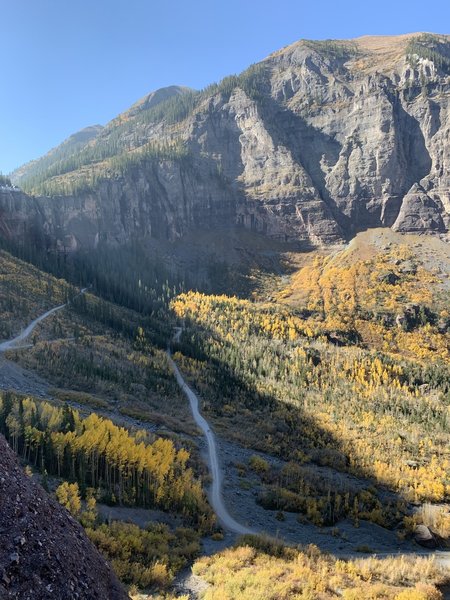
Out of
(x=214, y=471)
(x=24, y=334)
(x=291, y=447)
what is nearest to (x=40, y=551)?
(x=214, y=471)

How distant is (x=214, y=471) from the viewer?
1944 inches

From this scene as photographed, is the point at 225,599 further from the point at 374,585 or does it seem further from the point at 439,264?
the point at 439,264

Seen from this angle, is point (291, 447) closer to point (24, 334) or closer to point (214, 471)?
point (214, 471)

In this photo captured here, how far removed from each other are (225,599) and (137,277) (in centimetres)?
14746

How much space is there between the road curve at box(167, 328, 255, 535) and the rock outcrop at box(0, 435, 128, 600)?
86.0 feet

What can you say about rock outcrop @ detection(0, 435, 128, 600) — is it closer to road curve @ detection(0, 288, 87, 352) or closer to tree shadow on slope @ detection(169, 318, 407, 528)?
tree shadow on slope @ detection(169, 318, 407, 528)

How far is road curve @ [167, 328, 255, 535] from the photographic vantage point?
37094 mm

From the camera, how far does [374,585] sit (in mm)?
23500

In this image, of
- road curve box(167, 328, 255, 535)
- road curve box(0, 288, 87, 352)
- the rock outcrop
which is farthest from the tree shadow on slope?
the rock outcrop

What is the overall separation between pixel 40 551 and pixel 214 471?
4145 cm

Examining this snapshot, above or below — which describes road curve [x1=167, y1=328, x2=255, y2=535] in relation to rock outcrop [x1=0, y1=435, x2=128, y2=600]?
below

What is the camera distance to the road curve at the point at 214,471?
3709 cm

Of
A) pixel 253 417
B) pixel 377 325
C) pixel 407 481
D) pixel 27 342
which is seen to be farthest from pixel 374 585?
pixel 377 325

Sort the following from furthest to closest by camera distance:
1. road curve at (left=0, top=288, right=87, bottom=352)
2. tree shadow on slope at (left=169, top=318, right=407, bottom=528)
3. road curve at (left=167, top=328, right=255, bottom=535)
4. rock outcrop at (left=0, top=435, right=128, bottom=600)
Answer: road curve at (left=0, top=288, right=87, bottom=352)
tree shadow on slope at (left=169, top=318, right=407, bottom=528)
road curve at (left=167, top=328, right=255, bottom=535)
rock outcrop at (left=0, top=435, right=128, bottom=600)
